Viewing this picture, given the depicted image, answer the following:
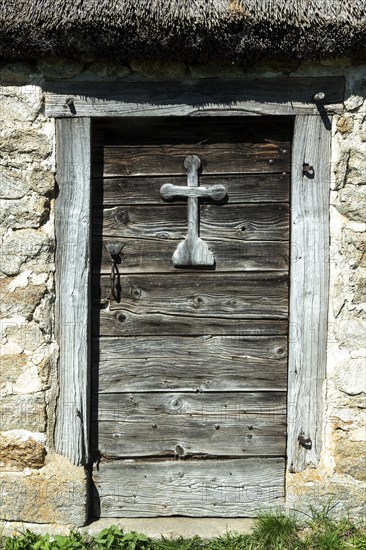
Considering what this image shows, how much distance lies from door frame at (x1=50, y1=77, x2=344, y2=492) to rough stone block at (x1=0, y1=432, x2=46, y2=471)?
4.2 inches

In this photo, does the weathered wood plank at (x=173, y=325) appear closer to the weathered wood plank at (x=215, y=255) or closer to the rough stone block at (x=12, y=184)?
the weathered wood plank at (x=215, y=255)

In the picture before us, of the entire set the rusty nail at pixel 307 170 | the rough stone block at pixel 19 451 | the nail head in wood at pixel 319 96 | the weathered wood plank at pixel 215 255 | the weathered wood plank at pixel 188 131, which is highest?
the nail head in wood at pixel 319 96

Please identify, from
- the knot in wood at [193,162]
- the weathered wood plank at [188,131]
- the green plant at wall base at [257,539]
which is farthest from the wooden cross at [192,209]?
the green plant at wall base at [257,539]

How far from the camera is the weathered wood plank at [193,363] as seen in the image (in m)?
3.27

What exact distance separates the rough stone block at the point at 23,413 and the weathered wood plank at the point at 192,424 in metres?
0.30

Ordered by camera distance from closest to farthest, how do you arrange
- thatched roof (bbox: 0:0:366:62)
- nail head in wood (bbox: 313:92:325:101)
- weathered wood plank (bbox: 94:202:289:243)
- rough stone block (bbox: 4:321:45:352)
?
thatched roof (bbox: 0:0:366:62) → nail head in wood (bbox: 313:92:325:101) → rough stone block (bbox: 4:321:45:352) → weathered wood plank (bbox: 94:202:289:243)

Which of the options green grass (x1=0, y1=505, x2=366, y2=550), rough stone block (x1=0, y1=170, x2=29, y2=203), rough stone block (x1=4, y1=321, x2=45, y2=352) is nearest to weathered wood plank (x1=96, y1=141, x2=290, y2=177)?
rough stone block (x1=0, y1=170, x2=29, y2=203)

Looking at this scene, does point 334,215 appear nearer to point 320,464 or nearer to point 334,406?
point 334,406

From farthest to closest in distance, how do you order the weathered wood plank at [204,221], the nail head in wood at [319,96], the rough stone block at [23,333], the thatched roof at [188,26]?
the weathered wood plank at [204,221], the rough stone block at [23,333], the nail head in wood at [319,96], the thatched roof at [188,26]

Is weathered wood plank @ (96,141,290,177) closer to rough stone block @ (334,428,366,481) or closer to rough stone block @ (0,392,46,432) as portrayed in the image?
rough stone block @ (0,392,46,432)

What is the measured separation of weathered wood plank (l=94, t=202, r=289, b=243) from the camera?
10.6 ft

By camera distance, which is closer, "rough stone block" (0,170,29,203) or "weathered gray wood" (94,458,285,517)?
"rough stone block" (0,170,29,203)

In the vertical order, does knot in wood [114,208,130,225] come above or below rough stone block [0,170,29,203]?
below

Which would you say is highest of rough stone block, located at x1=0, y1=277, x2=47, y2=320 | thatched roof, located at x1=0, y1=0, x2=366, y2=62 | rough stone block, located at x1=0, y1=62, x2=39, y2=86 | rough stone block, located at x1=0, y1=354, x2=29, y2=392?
thatched roof, located at x1=0, y1=0, x2=366, y2=62
